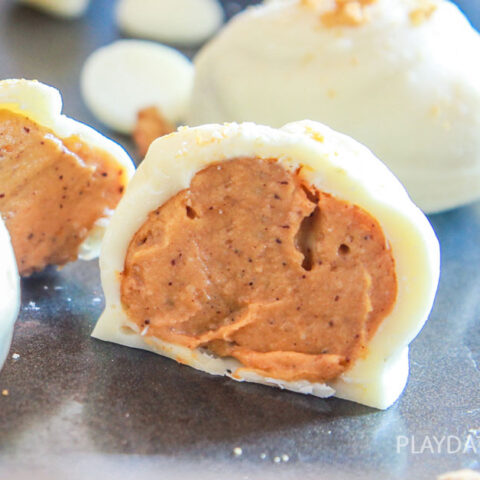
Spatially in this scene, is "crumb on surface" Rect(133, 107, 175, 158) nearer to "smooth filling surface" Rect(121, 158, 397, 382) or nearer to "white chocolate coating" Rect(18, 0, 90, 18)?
"white chocolate coating" Rect(18, 0, 90, 18)

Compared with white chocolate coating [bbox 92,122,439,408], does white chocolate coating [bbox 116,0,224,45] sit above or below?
below

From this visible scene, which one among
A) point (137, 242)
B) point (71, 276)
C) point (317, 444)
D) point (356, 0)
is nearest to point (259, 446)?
point (317, 444)

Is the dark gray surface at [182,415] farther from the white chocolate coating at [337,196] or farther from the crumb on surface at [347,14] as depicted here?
the crumb on surface at [347,14]

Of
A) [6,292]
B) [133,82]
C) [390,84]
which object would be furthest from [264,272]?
[133,82]

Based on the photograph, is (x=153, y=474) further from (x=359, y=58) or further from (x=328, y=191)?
(x=359, y=58)

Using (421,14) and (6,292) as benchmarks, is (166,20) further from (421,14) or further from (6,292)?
(6,292)

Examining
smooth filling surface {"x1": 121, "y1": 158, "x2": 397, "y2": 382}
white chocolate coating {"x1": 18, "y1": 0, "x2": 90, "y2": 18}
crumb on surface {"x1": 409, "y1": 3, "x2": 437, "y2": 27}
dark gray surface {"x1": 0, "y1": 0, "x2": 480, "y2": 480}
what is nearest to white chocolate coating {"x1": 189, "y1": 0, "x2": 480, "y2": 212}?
crumb on surface {"x1": 409, "y1": 3, "x2": 437, "y2": 27}
